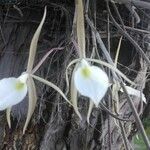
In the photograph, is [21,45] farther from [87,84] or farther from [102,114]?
[87,84]

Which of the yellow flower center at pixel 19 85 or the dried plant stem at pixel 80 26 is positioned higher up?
the dried plant stem at pixel 80 26

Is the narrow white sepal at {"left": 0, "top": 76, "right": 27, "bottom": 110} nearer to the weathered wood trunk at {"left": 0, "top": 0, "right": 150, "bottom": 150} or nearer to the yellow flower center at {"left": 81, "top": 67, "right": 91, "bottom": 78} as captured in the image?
the yellow flower center at {"left": 81, "top": 67, "right": 91, "bottom": 78}

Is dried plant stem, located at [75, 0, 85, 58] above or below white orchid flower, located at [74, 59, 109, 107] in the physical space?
above

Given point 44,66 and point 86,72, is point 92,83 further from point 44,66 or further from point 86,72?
point 44,66

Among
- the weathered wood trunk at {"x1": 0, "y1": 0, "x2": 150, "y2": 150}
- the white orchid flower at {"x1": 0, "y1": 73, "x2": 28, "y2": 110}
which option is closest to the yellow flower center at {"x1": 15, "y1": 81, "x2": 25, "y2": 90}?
the white orchid flower at {"x1": 0, "y1": 73, "x2": 28, "y2": 110}

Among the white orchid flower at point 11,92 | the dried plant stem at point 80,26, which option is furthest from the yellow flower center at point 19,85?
the dried plant stem at point 80,26

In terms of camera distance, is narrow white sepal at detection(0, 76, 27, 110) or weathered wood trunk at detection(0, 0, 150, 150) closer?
narrow white sepal at detection(0, 76, 27, 110)

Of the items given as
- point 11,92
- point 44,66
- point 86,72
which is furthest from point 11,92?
point 44,66

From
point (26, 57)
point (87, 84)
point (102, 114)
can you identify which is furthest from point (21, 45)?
point (87, 84)

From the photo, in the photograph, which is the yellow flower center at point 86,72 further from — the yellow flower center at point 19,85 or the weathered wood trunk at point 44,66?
the weathered wood trunk at point 44,66
